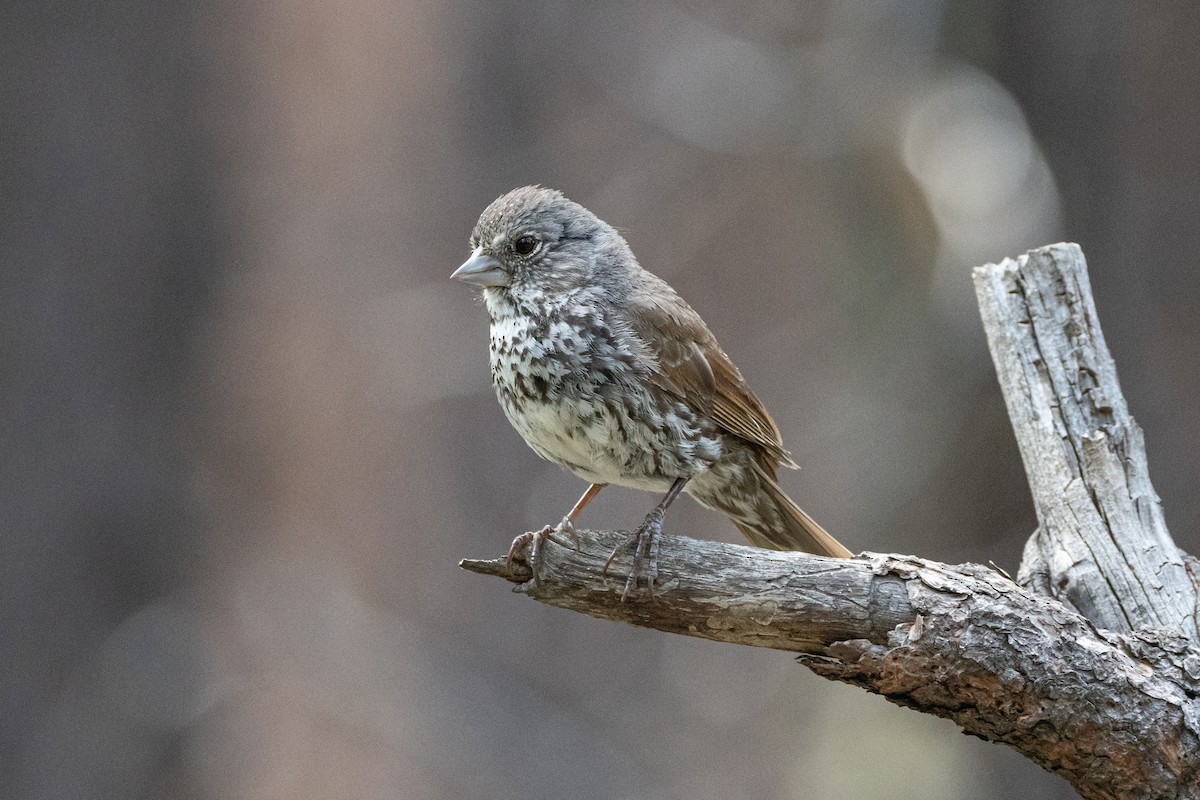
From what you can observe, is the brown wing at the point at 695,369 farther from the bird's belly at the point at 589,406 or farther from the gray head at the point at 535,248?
the gray head at the point at 535,248

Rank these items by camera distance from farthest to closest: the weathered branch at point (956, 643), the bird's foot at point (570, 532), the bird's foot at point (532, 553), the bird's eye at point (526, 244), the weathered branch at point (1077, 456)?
the bird's eye at point (526, 244), the weathered branch at point (1077, 456), the bird's foot at point (570, 532), the bird's foot at point (532, 553), the weathered branch at point (956, 643)

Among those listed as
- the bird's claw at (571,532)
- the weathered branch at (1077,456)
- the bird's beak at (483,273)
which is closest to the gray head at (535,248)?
the bird's beak at (483,273)

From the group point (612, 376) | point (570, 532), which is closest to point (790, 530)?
point (612, 376)

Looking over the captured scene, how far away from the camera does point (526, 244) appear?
3832 mm

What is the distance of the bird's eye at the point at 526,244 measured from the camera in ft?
12.5

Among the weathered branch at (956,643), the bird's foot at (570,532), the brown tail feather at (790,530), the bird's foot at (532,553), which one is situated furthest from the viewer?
the brown tail feather at (790,530)

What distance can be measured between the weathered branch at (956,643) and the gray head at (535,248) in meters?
0.99

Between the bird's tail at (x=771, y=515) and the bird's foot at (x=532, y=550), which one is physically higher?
the bird's foot at (x=532, y=550)

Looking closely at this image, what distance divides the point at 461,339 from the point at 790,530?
12.0 feet

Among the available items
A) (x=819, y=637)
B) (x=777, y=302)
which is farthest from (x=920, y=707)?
(x=777, y=302)

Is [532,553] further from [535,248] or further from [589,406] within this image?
[535,248]

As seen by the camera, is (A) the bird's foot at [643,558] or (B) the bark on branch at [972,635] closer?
(B) the bark on branch at [972,635]

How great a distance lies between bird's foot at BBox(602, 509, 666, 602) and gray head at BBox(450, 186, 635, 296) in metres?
0.92

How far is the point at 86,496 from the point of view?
635cm
